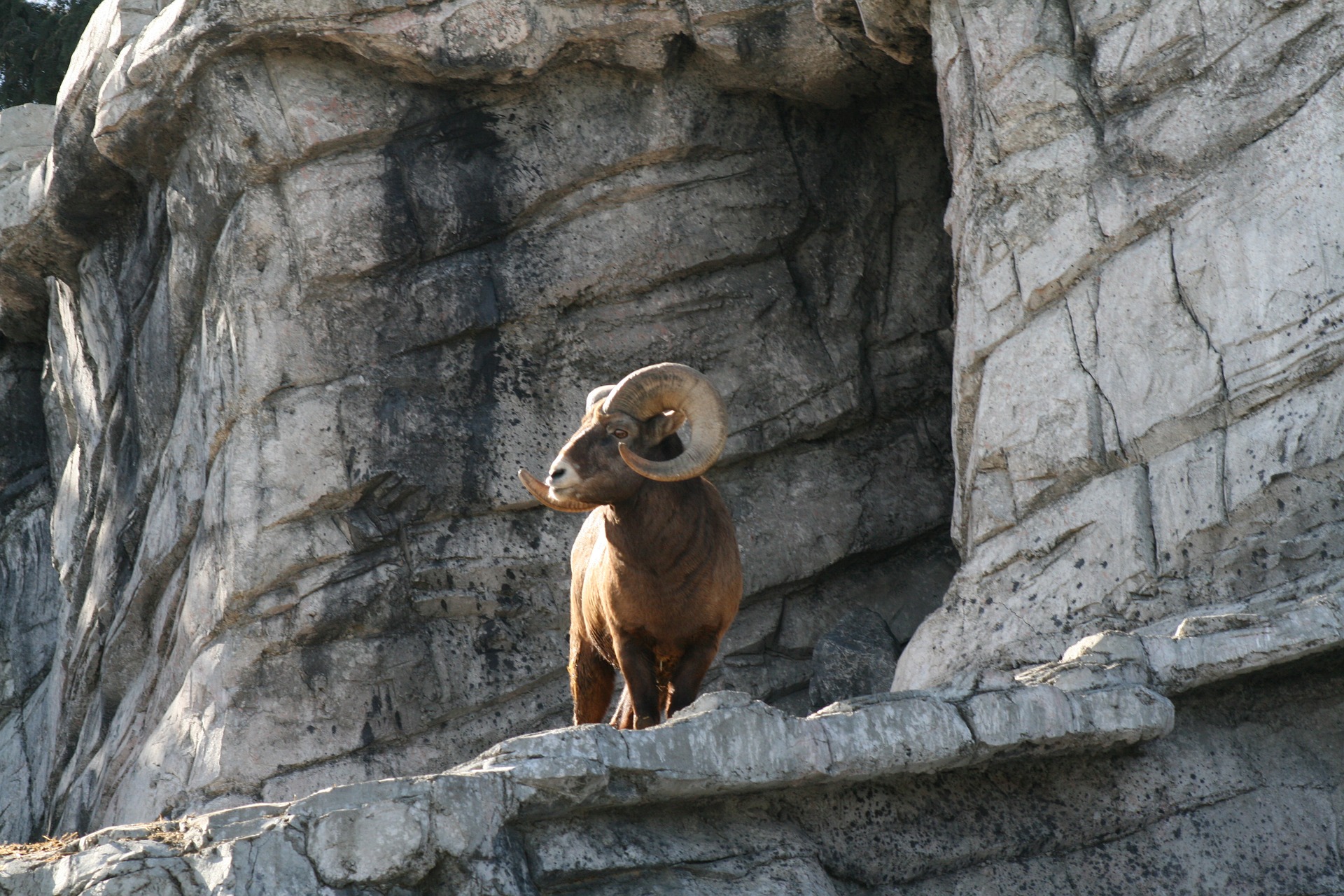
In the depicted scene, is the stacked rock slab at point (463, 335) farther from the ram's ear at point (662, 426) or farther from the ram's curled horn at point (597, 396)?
the ram's ear at point (662, 426)

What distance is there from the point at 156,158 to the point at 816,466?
555 centimetres

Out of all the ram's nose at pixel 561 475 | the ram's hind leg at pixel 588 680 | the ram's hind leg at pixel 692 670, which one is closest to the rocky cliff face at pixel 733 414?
the ram's hind leg at pixel 692 670

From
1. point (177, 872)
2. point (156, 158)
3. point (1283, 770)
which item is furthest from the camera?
point (156, 158)

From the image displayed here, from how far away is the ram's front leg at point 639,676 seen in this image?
7.86 metres

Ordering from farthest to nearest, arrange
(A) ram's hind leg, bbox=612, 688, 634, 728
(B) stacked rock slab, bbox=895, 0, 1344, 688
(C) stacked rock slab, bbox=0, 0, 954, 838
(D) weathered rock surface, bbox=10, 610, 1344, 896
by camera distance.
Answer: (C) stacked rock slab, bbox=0, 0, 954, 838, (A) ram's hind leg, bbox=612, 688, 634, 728, (B) stacked rock slab, bbox=895, 0, 1344, 688, (D) weathered rock surface, bbox=10, 610, 1344, 896

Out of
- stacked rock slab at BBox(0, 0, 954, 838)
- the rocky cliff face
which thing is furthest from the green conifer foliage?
stacked rock slab at BBox(0, 0, 954, 838)

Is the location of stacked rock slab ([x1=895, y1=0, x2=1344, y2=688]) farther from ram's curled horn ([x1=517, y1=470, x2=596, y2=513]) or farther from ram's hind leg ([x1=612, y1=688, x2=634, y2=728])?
ram's curled horn ([x1=517, y1=470, x2=596, y2=513])

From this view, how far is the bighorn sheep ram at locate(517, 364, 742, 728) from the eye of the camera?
7703mm

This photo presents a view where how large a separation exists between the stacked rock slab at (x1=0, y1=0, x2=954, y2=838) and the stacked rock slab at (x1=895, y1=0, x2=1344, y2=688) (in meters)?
2.35

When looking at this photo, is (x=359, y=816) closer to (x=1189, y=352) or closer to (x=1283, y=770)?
(x=1283, y=770)

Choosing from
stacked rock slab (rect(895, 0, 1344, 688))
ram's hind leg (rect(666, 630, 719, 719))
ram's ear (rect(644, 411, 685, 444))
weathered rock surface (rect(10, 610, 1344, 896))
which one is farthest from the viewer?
ram's ear (rect(644, 411, 685, 444))

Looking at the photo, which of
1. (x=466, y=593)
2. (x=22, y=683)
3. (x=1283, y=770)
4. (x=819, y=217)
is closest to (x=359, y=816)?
(x=1283, y=770)

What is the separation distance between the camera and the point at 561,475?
763 centimetres

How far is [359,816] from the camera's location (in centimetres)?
504
